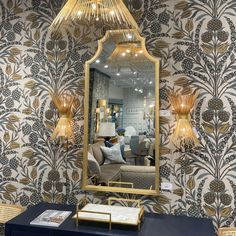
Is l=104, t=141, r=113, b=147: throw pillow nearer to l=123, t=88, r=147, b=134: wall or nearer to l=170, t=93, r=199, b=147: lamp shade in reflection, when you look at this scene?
l=123, t=88, r=147, b=134: wall

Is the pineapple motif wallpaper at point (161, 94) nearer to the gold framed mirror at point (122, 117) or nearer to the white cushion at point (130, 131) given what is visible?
the gold framed mirror at point (122, 117)

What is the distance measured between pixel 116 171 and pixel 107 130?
1.21ft

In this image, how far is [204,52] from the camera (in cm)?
231

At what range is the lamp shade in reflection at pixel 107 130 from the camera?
2447 mm

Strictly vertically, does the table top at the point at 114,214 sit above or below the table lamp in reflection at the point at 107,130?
below

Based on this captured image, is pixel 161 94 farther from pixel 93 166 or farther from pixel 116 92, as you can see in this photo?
pixel 93 166

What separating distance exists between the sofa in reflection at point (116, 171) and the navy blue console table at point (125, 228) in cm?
30

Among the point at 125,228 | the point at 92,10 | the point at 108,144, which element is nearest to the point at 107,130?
the point at 108,144

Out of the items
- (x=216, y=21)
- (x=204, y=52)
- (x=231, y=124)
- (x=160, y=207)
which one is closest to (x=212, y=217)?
(x=160, y=207)

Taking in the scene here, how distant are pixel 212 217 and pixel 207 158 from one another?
1.58 feet

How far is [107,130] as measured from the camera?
8.05 ft

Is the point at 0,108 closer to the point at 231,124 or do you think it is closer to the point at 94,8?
the point at 94,8

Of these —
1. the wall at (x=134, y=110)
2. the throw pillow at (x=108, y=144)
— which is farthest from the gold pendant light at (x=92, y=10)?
the throw pillow at (x=108, y=144)

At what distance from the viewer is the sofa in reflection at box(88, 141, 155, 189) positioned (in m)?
2.36
